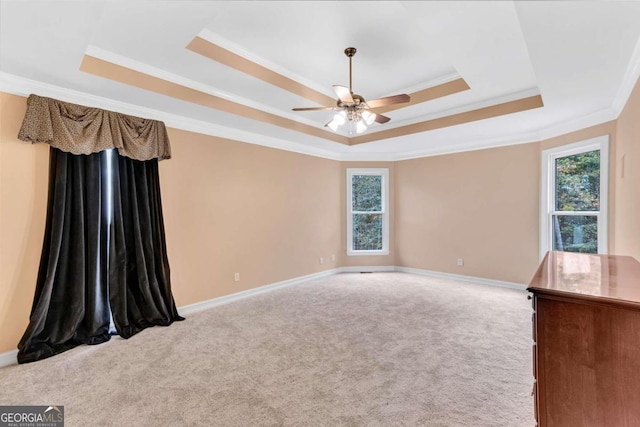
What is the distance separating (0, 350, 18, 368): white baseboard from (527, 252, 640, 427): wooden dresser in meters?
3.93

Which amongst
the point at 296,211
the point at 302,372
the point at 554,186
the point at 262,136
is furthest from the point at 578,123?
the point at 302,372

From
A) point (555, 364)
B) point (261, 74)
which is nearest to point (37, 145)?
point (261, 74)

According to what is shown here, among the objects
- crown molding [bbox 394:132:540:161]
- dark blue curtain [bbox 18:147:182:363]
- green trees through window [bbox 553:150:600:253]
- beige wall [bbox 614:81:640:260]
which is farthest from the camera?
crown molding [bbox 394:132:540:161]

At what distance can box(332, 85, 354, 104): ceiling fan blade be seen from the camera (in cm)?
265

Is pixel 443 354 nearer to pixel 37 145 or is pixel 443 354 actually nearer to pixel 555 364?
pixel 555 364

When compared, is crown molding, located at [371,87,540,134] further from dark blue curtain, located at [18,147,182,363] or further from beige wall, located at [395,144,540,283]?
dark blue curtain, located at [18,147,182,363]

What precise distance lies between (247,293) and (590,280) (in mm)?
4026

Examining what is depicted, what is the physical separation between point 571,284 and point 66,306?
399 centimetres

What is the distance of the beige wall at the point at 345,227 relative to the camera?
247 inches

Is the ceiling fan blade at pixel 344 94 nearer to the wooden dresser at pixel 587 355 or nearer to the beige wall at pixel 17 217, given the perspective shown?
the wooden dresser at pixel 587 355

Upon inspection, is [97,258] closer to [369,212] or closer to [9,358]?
[9,358]

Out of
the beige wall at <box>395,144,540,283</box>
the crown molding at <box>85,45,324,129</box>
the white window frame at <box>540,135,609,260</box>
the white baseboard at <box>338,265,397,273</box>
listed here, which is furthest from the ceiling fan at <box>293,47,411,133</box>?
the white baseboard at <box>338,265,397,273</box>

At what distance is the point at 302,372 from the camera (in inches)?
95.3

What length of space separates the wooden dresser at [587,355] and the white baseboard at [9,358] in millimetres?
3926
